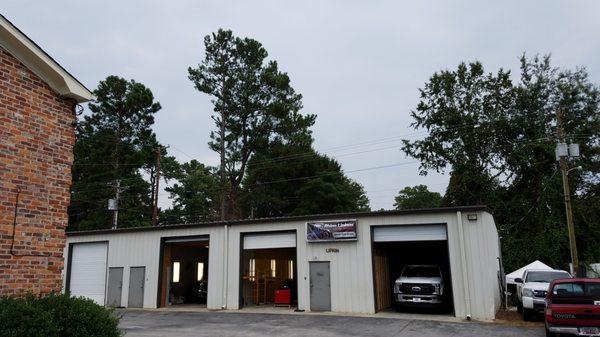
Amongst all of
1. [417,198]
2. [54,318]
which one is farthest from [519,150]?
[417,198]

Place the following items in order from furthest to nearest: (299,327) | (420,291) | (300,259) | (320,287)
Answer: (300,259) < (320,287) < (420,291) < (299,327)

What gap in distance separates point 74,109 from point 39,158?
4.36 ft

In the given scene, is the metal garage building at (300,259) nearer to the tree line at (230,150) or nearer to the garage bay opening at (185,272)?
the garage bay opening at (185,272)

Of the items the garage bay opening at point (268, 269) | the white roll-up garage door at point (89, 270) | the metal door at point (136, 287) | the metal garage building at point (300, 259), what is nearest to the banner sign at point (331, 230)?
the metal garage building at point (300, 259)

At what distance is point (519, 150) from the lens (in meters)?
37.3

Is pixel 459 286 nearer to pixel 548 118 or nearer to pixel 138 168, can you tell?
pixel 548 118

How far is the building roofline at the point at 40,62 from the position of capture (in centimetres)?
848

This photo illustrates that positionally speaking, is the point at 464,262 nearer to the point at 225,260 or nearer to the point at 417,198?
the point at 225,260

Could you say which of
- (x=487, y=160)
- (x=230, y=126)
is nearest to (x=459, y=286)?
(x=487, y=160)

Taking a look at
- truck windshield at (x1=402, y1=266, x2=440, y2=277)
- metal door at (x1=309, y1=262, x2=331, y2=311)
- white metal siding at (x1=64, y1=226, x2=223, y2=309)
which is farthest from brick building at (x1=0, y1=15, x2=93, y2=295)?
truck windshield at (x1=402, y1=266, x2=440, y2=277)

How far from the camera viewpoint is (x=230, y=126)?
4438 cm

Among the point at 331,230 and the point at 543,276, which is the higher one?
the point at 331,230

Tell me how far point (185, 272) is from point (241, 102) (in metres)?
21.1

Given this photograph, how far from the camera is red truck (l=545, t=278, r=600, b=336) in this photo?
11258mm
